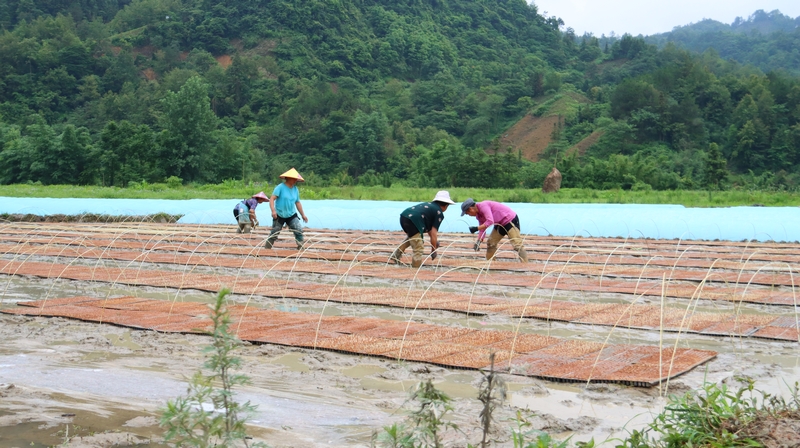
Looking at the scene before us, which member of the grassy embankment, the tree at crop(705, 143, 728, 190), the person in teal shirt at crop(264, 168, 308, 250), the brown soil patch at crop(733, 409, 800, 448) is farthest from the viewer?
the tree at crop(705, 143, 728, 190)

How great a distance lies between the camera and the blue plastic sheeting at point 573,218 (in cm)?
1116

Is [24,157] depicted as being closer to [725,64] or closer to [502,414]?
[502,414]

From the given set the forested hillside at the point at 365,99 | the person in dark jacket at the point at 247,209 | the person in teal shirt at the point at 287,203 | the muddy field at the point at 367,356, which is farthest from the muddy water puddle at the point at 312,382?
the forested hillside at the point at 365,99

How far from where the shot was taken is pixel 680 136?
29609 mm

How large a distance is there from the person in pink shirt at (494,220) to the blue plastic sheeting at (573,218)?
368cm

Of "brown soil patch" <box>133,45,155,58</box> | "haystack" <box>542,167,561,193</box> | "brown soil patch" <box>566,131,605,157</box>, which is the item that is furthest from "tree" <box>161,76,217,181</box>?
"brown soil patch" <box>133,45,155,58</box>

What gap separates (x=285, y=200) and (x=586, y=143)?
2518 cm

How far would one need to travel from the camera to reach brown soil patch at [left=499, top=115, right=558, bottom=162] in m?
34.8

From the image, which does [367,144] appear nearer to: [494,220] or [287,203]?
[287,203]

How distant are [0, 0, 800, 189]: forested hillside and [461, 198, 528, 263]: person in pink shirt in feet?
52.8

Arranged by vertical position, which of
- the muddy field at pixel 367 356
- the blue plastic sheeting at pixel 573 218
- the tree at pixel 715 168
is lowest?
the muddy field at pixel 367 356

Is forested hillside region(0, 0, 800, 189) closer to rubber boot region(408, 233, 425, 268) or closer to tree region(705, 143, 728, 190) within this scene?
tree region(705, 143, 728, 190)

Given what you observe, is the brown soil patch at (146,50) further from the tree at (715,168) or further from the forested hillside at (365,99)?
the tree at (715,168)

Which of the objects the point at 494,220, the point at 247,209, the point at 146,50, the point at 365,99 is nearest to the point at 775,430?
the point at 494,220
